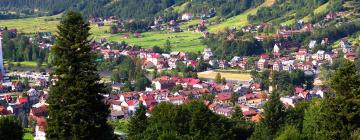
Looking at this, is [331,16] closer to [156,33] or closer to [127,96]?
[156,33]

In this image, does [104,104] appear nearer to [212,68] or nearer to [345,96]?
[345,96]

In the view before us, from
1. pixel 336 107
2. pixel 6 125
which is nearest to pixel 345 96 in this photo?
pixel 336 107

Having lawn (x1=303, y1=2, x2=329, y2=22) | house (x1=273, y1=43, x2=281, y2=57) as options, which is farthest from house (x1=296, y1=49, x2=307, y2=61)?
lawn (x1=303, y1=2, x2=329, y2=22)

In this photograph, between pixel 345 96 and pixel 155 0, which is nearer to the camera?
pixel 345 96

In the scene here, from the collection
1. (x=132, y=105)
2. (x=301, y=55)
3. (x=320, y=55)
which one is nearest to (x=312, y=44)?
(x=301, y=55)

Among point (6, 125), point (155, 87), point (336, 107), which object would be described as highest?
point (336, 107)

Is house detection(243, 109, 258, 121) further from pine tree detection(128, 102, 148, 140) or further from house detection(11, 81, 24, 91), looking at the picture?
house detection(11, 81, 24, 91)
